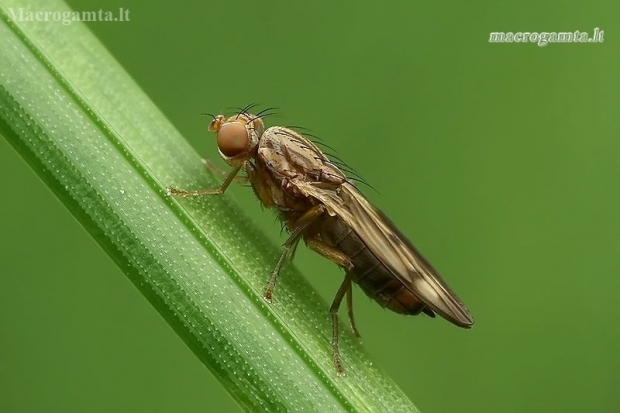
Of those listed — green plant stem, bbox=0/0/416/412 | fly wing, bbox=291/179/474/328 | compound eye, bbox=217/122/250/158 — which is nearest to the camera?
green plant stem, bbox=0/0/416/412

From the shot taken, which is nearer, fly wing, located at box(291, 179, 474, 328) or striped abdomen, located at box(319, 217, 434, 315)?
fly wing, located at box(291, 179, 474, 328)

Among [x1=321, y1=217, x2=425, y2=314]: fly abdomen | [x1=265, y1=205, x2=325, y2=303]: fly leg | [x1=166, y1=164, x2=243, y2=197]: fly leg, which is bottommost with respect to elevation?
[x1=321, y1=217, x2=425, y2=314]: fly abdomen

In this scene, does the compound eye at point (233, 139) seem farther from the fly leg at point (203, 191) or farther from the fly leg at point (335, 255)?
the fly leg at point (335, 255)

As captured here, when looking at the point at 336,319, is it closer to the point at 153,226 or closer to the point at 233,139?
A: the point at 153,226

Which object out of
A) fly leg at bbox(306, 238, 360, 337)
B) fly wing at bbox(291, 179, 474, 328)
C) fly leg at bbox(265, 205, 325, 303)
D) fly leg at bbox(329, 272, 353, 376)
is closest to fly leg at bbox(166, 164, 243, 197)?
fly wing at bbox(291, 179, 474, 328)

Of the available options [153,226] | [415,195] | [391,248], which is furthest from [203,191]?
[415,195]

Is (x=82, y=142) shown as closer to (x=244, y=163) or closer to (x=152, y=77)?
(x=244, y=163)

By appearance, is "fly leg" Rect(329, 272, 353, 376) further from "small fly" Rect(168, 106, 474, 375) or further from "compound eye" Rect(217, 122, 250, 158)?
"compound eye" Rect(217, 122, 250, 158)
